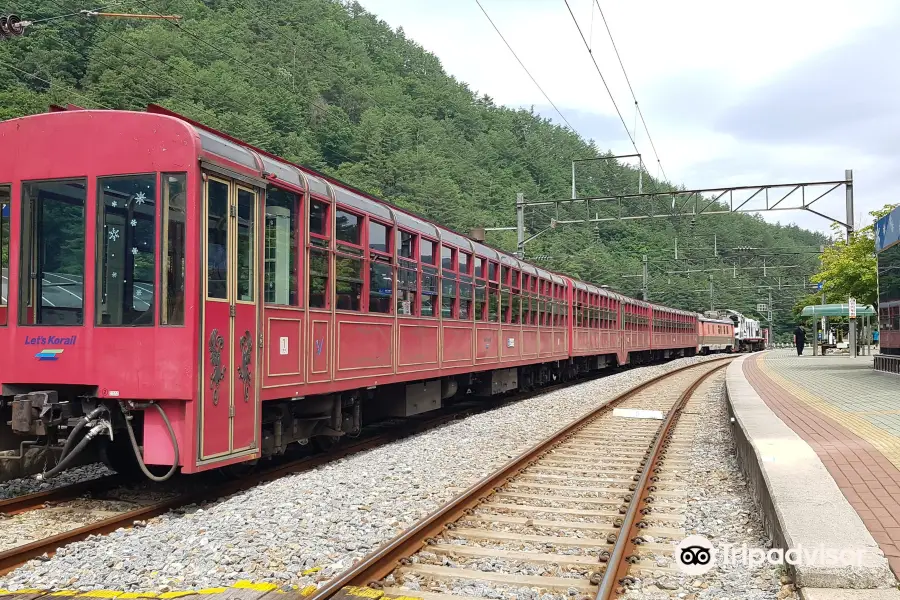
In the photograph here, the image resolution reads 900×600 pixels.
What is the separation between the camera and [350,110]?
68.3 meters

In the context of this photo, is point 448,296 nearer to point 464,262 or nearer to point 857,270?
point 464,262

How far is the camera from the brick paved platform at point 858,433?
4.97 meters

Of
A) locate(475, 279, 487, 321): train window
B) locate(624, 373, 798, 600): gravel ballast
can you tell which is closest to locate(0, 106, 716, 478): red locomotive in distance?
locate(624, 373, 798, 600): gravel ballast

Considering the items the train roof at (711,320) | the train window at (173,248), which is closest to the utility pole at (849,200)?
the train window at (173,248)

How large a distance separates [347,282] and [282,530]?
3383mm

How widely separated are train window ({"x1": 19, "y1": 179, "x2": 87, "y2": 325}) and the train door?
3.64 ft

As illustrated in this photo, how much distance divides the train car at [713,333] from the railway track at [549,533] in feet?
131

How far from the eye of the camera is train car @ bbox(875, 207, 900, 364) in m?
17.9

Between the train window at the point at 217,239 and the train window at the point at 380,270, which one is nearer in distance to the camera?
the train window at the point at 217,239

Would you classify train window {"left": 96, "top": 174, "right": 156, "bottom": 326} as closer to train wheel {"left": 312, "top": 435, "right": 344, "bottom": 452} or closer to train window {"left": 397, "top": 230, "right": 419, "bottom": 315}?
train wheel {"left": 312, "top": 435, "right": 344, "bottom": 452}

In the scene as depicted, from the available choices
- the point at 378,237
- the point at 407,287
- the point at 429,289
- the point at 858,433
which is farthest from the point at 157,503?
the point at 858,433

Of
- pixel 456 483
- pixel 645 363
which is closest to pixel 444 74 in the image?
pixel 645 363

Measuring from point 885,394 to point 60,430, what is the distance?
40.7 feet

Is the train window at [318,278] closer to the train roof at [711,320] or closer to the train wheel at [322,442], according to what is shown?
the train wheel at [322,442]
